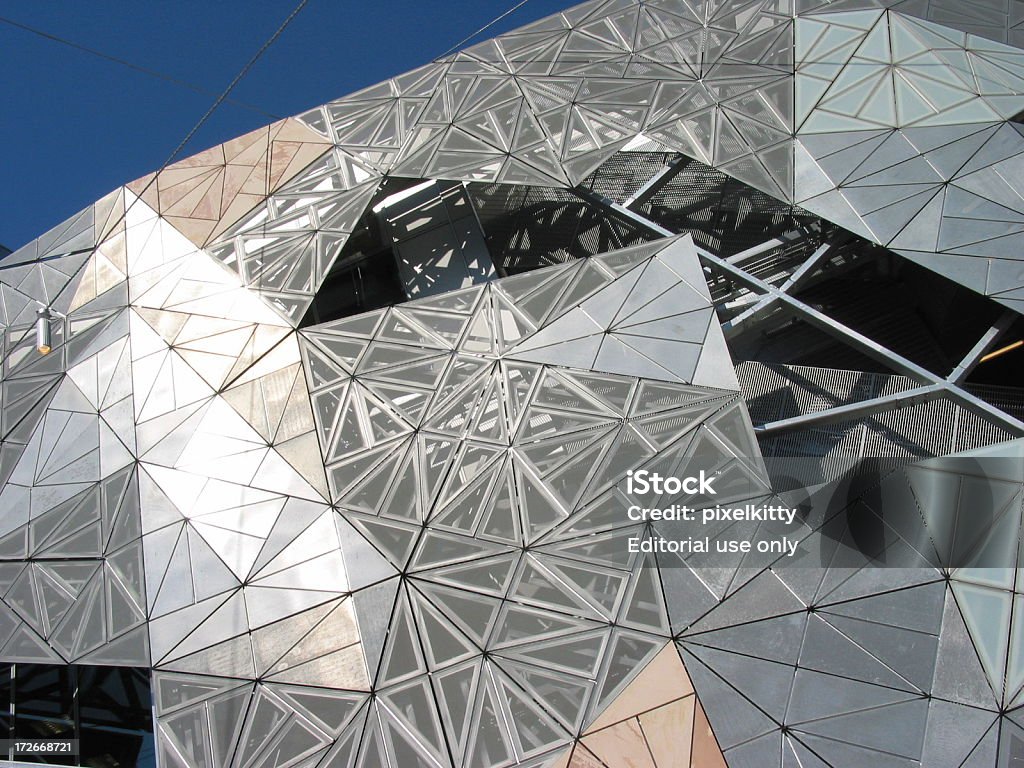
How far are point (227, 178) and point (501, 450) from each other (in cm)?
955

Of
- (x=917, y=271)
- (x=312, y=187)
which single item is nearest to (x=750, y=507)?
(x=917, y=271)

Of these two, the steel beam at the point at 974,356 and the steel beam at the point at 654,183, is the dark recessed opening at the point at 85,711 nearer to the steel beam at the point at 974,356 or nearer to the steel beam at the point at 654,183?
the steel beam at the point at 654,183

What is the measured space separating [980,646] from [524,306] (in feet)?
26.5

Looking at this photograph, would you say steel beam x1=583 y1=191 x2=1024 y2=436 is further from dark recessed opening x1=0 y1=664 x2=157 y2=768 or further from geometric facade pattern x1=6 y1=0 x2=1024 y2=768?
dark recessed opening x1=0 y1=664 x2=157 y2=768

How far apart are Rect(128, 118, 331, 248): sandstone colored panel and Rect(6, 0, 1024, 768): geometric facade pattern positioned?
95 millimetres

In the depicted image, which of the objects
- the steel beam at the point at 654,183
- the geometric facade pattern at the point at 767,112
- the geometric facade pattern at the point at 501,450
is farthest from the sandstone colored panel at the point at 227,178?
the steel beam at the point at 654,183

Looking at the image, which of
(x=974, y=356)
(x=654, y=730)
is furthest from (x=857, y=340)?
(x=654, y=730)

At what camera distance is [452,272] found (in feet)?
59.3

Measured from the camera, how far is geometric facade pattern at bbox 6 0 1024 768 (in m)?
10.9

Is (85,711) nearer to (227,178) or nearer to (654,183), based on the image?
(227,178)

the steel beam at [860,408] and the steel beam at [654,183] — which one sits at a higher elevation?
the steel beam at [654,183]

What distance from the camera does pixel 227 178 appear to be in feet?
60.6

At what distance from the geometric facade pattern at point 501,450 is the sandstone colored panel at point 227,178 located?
0.09 m

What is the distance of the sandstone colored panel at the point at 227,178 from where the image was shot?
17703 millimetres
